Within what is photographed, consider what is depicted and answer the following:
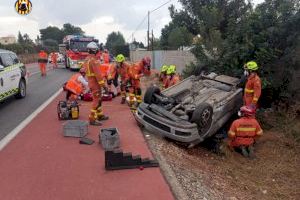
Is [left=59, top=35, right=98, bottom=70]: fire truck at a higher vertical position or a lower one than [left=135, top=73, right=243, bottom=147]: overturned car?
higher

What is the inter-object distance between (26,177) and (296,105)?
26.0 ft

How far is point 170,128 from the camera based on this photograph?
Answer: 7566 mm

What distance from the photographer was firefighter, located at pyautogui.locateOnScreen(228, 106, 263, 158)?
26.6 feet

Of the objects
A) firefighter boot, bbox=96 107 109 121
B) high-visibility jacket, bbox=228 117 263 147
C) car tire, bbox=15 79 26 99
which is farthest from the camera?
car tire, bbox=15 79 26 99

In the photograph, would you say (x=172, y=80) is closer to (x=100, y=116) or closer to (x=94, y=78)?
(x=100, y=116)

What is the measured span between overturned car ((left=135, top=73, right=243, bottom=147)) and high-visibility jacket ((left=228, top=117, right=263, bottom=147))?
0.49 meters

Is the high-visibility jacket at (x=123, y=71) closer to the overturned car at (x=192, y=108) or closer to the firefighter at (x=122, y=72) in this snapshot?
the firefighter at (x=122, y=72)

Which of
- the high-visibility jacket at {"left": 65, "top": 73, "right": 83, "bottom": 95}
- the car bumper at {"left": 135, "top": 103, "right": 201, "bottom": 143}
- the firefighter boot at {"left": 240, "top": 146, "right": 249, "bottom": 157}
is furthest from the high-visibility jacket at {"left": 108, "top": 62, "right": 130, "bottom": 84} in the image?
the firefighter boot at {"left": 240, "top": 146, "right": 249, "bottom": 157}

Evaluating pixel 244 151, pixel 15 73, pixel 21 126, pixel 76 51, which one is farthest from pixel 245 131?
pixel 76 51

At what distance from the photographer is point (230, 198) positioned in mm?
5504

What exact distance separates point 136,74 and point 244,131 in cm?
378

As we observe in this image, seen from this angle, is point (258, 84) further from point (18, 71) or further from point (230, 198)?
point (18, 71)

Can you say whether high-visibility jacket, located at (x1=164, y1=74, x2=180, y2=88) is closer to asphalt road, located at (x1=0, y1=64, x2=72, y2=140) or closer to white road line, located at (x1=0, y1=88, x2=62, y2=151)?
white road line, located at (x1=0, y1=88, x2=62, y2=151)

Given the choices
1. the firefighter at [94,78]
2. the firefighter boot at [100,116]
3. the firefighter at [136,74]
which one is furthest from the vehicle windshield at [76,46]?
the firefighter at [94,78]
